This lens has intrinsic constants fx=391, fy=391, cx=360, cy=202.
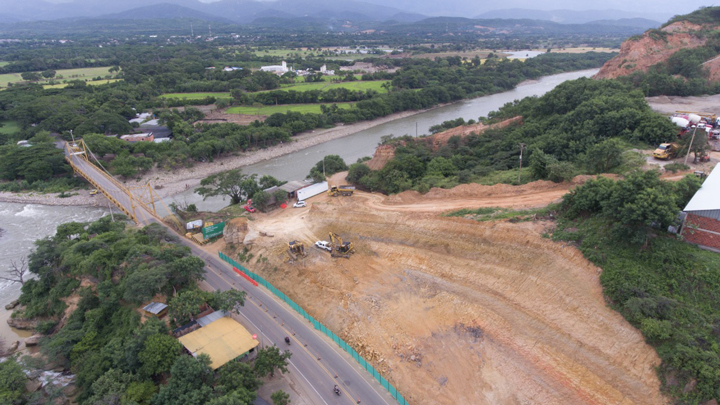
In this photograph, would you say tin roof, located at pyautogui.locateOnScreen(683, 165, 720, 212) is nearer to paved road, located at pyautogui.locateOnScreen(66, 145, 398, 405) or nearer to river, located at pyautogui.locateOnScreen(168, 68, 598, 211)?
paved road, located at pyautogui.locateOnScreen(66, 145, 398, 405)

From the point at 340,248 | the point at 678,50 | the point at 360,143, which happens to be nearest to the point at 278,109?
the point at 360,143

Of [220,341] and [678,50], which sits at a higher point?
[678,50]

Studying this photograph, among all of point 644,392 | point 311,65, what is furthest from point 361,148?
point 311,65

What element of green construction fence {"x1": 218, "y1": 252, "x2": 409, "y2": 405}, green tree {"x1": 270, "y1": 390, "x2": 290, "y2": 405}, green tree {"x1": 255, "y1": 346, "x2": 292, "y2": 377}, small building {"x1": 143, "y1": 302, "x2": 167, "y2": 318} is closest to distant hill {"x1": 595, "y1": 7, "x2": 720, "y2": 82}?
green construction fence {"x1": 218, "y1": 252, "x2": 409, "y2": 405}

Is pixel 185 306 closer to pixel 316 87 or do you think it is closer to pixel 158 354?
pixel 158 354

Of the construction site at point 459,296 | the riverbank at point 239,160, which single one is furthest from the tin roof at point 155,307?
the riverbank at point 239,160

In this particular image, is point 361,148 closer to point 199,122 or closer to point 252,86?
point 199,122
